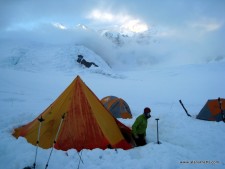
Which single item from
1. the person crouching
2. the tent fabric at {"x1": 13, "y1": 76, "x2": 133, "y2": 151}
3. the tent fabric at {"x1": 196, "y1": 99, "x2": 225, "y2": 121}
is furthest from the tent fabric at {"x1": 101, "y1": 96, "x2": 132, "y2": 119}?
the person crouching

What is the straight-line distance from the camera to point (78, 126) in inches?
296

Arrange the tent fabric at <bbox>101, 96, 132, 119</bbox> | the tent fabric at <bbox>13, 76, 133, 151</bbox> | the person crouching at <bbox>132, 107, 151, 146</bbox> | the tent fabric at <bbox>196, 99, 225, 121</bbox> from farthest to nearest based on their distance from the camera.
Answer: the tent fabric at <bbox>101, 96, 132, 119</bbox>, the tent fabric at <bbox>196, 99, 225, 121</bbox>, the person crouching at <bbox>132, 107, 151, 146</bbox>, the tent fabric at <bbox>13, 76, 133, 151</bbox>

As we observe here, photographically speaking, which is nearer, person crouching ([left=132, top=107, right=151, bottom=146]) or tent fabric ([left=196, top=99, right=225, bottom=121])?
person crouching ([left=132, top=107, right=151, bottom=146])

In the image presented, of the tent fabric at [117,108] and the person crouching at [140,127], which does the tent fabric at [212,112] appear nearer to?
the tent fabric at [117,108]

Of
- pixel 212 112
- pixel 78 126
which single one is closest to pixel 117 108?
pixel 212 112

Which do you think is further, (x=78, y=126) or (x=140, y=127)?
(x=140, y=127)

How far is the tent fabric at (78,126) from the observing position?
7.27 metres

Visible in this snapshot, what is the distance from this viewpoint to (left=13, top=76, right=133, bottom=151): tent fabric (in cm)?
727

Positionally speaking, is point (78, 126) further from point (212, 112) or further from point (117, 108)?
point (212, 112)

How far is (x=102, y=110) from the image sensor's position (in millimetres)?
8438

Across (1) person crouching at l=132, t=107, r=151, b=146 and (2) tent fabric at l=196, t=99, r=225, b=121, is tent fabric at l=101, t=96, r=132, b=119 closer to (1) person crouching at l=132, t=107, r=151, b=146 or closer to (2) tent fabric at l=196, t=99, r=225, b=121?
(2) tent fabric at l=196, t=99, r=225, b=121

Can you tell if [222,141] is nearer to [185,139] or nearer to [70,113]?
[185,139]

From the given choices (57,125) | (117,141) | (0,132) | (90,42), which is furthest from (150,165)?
(90,42)

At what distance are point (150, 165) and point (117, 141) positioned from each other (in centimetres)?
170
